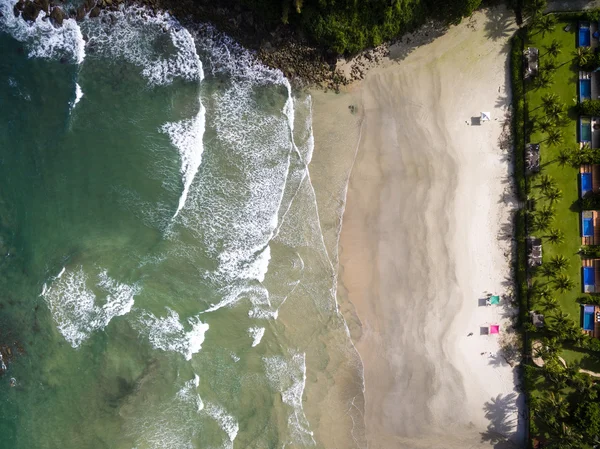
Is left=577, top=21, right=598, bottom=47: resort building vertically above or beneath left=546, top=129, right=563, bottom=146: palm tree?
above

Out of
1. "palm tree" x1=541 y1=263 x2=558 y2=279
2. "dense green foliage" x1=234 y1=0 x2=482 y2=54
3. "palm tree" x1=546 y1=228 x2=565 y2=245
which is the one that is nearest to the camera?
"dense green foliage" x1=234 y1=0 x2=482 y2=54

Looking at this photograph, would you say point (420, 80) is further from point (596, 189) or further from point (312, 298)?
point (312, 298)

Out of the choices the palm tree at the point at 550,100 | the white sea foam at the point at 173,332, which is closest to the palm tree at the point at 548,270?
the palm tree at the point at 550,100

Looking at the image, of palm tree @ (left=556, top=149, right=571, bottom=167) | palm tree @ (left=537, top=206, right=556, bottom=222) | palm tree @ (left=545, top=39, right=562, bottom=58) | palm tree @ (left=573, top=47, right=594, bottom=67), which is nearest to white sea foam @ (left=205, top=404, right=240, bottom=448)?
palm tree @ (left=537, top=206, right=556, bottom=222)

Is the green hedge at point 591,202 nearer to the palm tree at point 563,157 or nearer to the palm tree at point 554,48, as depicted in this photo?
the palm tree at point 563,157

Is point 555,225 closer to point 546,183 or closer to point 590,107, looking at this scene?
point 546,183

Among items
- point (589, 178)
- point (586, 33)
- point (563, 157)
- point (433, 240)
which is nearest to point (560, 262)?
point (589, 178)

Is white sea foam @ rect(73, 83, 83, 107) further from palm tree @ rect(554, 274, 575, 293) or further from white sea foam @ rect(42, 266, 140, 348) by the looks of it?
palm tree @ rect(554, 274, 575, 293)
